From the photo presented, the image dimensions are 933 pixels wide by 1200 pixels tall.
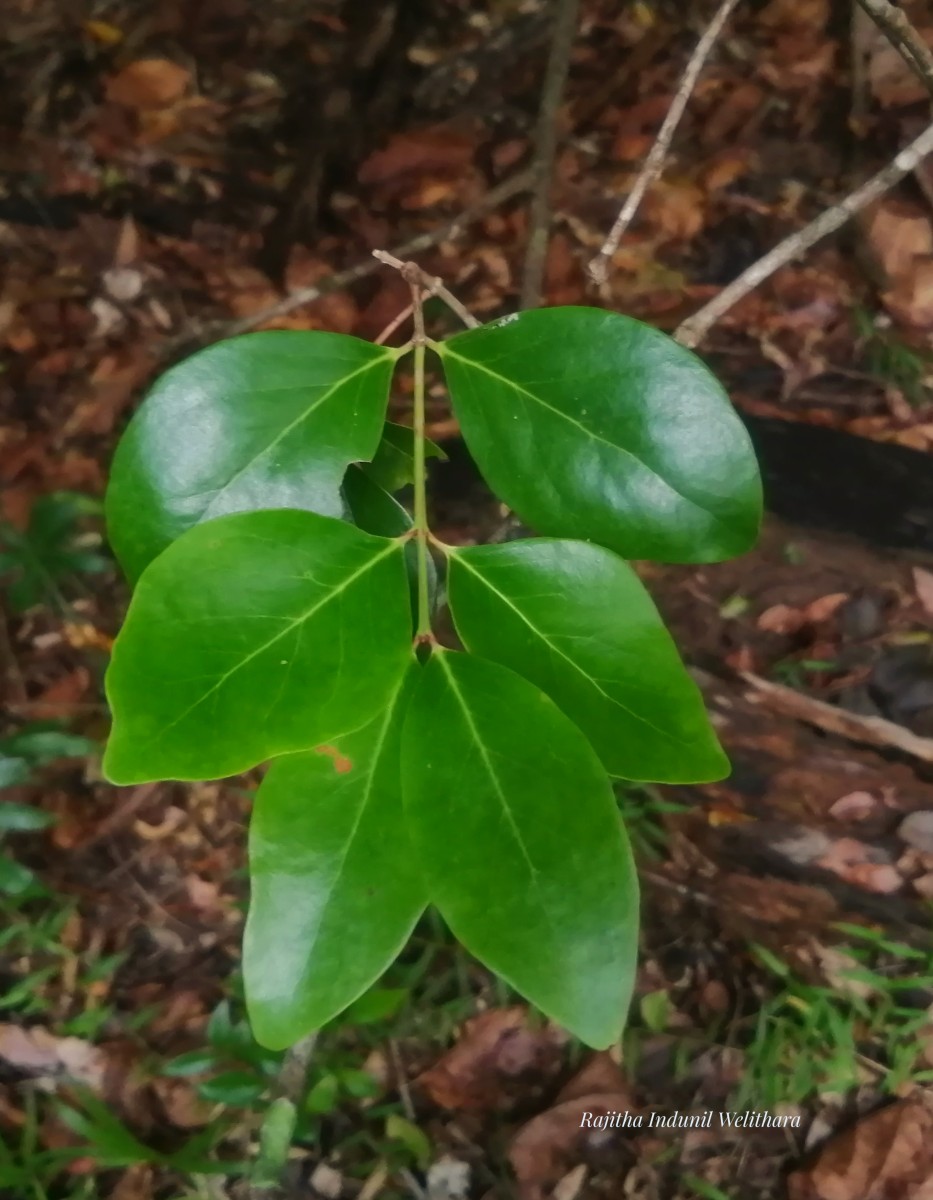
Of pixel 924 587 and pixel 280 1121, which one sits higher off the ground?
pixel 924 587

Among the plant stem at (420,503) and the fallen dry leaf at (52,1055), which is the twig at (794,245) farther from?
the fallen dry leaf at (52,1055)

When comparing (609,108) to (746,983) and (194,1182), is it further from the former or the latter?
(194,1182)

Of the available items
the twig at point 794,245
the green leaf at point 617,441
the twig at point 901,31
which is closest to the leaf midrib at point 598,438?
the green leaf at point 617,441

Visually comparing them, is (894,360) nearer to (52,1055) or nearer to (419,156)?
(419,156)

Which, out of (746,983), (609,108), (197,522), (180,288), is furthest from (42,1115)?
(609,108)

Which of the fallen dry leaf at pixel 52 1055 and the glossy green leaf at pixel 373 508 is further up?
the glossy green leaf at pixel 373 508

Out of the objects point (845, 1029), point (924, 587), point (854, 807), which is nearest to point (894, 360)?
point (924, 587)
